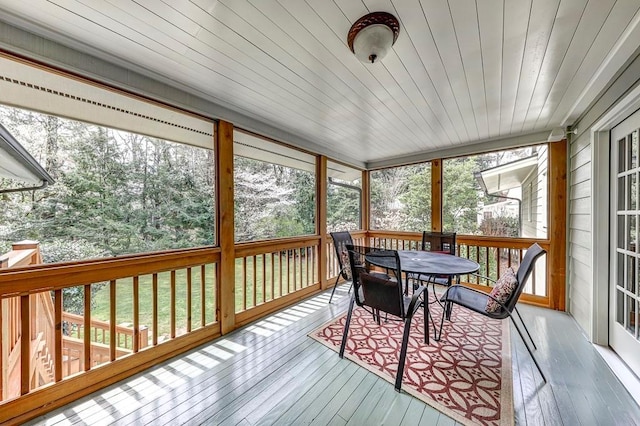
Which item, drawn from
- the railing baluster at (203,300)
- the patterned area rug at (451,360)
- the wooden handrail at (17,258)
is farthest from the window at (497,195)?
the wooden handrail at (17,258)

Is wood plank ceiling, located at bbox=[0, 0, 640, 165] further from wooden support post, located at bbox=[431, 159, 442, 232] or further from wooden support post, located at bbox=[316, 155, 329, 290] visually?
wooden support post, located at bbox=[431, 159, 442, 232]

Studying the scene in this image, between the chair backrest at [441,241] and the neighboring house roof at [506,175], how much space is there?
3.72 feet

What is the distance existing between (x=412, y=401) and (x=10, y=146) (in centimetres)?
287

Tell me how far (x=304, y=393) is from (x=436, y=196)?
3557 millimetres

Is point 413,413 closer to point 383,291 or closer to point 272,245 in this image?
point 383,291

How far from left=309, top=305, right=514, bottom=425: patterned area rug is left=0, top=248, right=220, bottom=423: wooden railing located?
133cm

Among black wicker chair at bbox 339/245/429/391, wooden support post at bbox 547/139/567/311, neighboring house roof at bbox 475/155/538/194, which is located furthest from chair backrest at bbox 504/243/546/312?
neighboring house roof at bbox 475/155/538/194

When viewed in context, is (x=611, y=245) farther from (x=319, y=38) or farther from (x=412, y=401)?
(x=319, y=38)

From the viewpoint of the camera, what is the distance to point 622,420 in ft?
4.96

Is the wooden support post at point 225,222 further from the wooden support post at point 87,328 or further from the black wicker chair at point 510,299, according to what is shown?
the black wicker chair at point 510,299

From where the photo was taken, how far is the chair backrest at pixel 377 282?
1961 mm

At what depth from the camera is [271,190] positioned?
11.2 feet

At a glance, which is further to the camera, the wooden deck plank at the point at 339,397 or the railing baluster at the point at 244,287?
the railing baluster at the point at 244,287

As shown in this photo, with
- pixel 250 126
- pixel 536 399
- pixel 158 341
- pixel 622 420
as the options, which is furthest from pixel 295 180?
pixel 622 420
